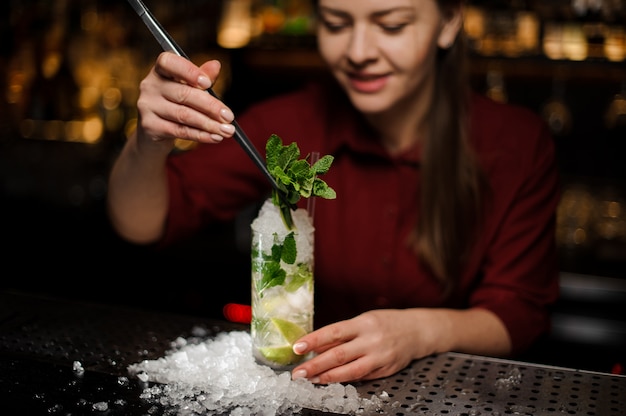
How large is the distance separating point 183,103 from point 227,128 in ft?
0.40

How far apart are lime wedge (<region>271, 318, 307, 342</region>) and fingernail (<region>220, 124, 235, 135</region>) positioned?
0.33 meters

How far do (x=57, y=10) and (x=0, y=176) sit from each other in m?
0.89

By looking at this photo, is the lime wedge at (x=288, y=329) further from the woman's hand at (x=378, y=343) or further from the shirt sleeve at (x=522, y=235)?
the shirt sleeve at (x=522, y=235)

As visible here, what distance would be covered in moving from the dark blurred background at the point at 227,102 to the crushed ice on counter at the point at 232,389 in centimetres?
190

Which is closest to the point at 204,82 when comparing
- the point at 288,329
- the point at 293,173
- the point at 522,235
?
the point at 293,173

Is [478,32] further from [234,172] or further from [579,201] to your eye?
[234,172]

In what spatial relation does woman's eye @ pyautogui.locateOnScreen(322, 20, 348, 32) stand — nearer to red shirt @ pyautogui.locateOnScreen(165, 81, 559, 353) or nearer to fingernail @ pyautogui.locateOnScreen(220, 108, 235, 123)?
red shirt @ pyautogui.locateOnScreen(165, 81, 559, 353)

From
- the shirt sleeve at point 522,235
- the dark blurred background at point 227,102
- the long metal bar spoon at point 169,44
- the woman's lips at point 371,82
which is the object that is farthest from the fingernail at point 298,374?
the dark blurred background at point 227,102

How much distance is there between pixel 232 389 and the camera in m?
1.40

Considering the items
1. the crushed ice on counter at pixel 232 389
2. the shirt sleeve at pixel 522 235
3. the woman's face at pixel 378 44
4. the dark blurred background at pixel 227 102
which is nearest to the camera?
the crushed ice on counter at pixel 232 389

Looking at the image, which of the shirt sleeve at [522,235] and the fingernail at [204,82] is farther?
the shirt sleeve at [522,235]

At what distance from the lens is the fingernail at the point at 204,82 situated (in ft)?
4.75

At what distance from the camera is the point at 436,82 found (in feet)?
7.02

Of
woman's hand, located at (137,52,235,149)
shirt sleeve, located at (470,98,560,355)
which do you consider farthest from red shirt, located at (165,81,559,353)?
woman's hand, located at (137,52,235,149)
